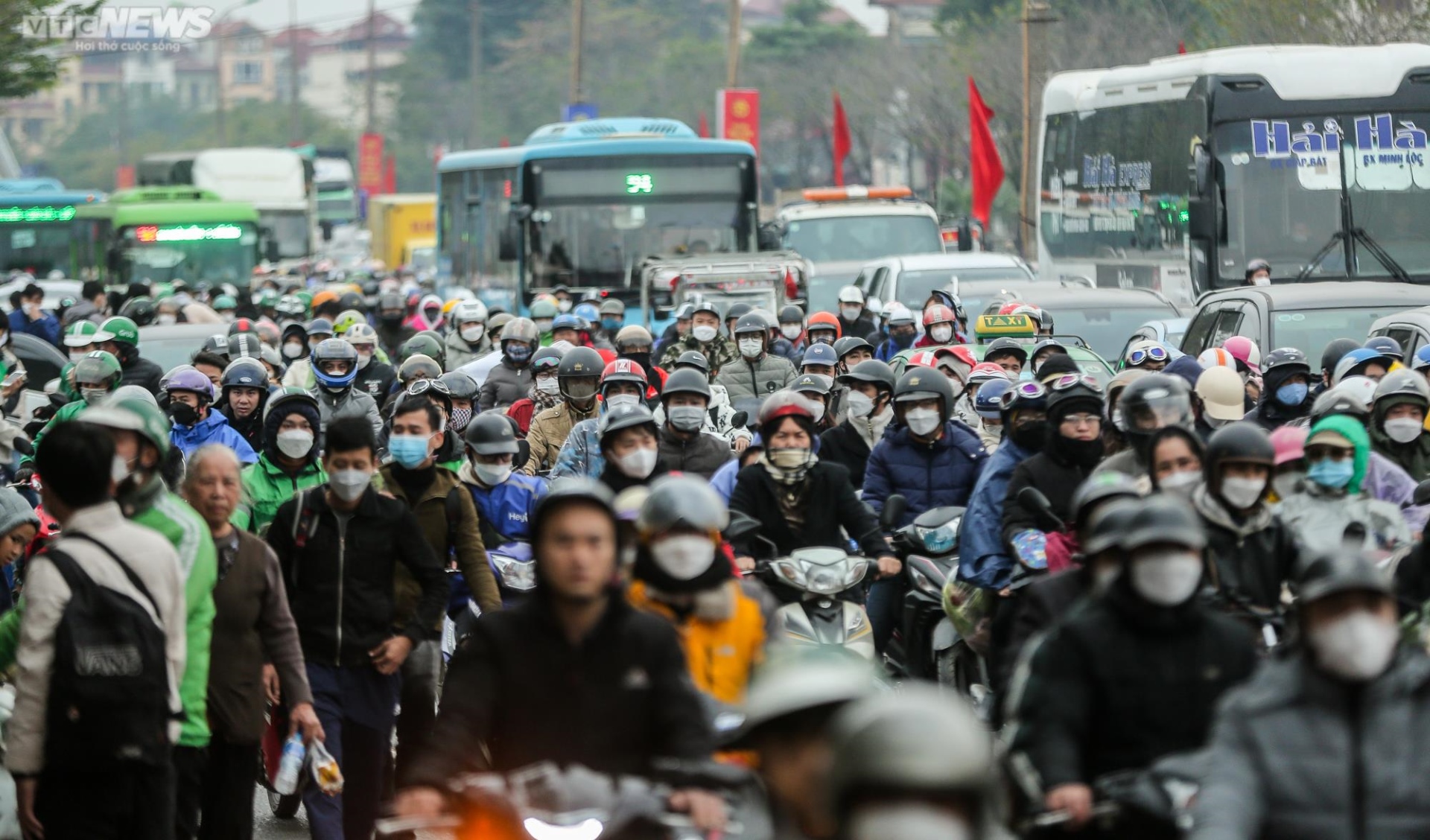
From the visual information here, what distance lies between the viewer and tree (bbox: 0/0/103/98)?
34.2 metres

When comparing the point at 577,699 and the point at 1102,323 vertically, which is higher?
the point at 1102,323

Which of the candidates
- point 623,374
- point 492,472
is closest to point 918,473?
point 492,472

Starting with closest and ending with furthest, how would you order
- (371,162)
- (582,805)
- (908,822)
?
(908,822) < (582,805) < (371,162)

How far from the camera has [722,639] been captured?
18.9ft

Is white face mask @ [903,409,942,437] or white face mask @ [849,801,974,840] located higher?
white face mask @ [849,801,974,840]

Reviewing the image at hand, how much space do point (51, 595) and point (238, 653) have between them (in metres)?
1.38

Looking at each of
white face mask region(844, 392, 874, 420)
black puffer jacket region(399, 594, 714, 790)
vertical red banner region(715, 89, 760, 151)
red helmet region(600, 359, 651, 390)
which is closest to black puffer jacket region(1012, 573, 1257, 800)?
black puffer jacket region(399, 594, 714, 790)

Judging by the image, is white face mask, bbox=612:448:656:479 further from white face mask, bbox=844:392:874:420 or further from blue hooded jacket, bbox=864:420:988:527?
white face mask, bbox=844:392:874:420

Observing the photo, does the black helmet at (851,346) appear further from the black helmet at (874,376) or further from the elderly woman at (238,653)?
the elderly woman at (238,653)

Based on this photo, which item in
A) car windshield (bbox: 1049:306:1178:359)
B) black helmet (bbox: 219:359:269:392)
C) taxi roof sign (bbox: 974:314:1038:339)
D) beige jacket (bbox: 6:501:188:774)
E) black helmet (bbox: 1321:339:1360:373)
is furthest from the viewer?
car windshield (bbox: 1049:306:1178:359)

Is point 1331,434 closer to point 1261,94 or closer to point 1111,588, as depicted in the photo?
point 1111,588

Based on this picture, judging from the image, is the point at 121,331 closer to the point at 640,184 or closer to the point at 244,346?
the point at 244,346

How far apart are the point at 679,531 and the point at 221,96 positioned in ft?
328

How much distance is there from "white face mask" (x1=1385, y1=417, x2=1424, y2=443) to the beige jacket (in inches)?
233
